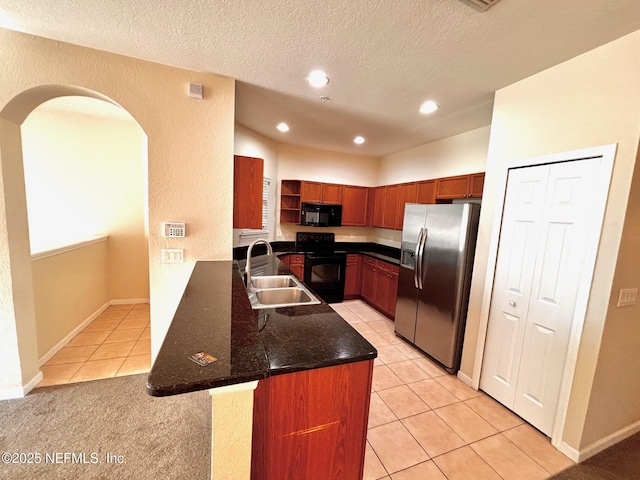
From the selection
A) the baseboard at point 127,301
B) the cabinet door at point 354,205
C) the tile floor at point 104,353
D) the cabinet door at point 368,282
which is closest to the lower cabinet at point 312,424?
the tile floor at point 104,353

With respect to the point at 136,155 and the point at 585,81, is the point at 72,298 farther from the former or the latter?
the point at 585,81

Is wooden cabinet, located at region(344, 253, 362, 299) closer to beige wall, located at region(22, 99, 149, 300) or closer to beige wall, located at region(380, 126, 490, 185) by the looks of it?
beige wall, located at region(380, 126, 490, 185)

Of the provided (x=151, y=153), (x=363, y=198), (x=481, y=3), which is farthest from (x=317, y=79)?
(x=363, y=198)

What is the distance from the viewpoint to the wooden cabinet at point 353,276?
4555mm

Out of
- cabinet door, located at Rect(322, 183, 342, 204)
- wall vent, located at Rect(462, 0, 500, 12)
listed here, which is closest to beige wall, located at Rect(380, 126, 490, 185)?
cabinet door, located at Rect(322, 183, 342, 204)

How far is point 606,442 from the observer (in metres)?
1.76

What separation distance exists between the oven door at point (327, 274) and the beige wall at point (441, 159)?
187 cm

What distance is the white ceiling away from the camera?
1353 millimetres

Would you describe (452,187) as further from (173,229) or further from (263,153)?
(173,229)

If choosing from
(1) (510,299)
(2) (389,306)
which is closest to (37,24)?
(1) (510,299)

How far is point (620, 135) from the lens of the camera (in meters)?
1.51

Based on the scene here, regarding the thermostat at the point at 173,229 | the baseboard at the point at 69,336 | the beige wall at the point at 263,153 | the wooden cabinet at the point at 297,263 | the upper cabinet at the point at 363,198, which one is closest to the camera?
the thermostat at the point at 173,229

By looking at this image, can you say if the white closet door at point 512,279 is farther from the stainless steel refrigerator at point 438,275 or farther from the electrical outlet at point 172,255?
the electrical outlet at point 172,255

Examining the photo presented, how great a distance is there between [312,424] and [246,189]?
2.13m
